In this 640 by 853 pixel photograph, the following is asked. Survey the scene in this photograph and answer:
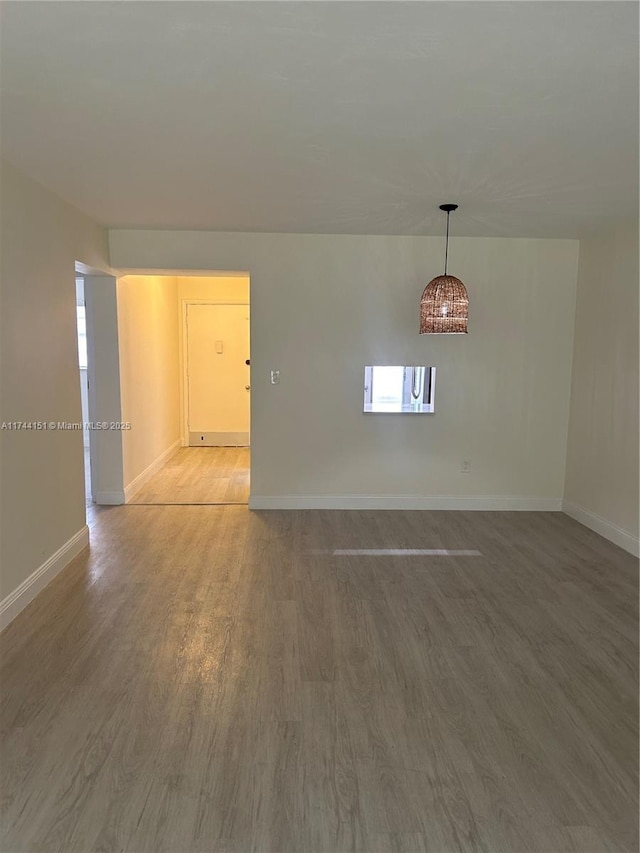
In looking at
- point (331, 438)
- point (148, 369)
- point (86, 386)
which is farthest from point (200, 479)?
point (331, 438)

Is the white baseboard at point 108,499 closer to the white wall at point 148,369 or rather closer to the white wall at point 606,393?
the white wall at point 148,369

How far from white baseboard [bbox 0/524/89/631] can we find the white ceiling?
→ 7.59ft

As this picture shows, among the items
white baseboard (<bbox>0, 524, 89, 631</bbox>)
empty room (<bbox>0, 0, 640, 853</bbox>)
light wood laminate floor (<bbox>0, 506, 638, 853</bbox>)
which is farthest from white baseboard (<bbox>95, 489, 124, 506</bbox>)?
light wood laminate floor (<bbox>0, 506, 638, 853</bbox>)

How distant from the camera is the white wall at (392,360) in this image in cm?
459

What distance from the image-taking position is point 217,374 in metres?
7.50

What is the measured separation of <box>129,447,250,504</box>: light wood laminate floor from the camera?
16.9 feet

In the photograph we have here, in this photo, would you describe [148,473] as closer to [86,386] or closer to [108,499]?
[108,499]

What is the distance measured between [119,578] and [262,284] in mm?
2683

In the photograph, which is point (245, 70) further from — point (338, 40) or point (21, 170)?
point (21, 170)

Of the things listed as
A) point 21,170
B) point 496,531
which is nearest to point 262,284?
point 21,170

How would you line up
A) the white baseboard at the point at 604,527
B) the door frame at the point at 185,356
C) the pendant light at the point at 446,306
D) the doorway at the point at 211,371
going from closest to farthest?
the pendant light at the point at 446,306 < the white baseboard at the point at 604,527 < the doorway at the point at 211,371 < the door frame at the point at 185,356

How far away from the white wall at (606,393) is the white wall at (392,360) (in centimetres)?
18

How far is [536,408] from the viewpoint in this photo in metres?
4.86

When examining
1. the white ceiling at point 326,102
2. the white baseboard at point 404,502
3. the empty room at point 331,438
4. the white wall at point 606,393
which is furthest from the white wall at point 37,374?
the white wall at point 606,393
